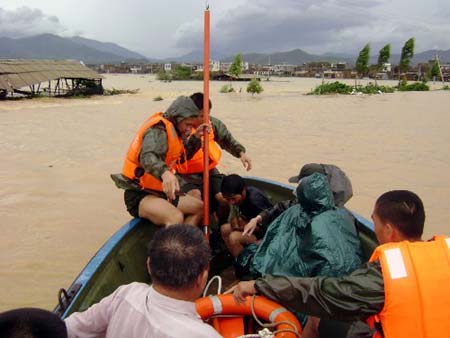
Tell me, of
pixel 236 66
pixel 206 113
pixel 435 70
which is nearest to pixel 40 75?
pixel 236 66

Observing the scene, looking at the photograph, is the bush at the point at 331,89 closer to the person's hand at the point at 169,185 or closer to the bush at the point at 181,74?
the person's hand at the point at 169,185

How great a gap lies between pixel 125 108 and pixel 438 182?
14.5 meters

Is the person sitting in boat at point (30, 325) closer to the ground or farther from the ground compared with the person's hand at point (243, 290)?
farther from the ground

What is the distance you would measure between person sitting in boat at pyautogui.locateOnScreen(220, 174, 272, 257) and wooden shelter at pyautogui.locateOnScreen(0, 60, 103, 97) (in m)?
18.8

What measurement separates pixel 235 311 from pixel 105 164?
24.5 ft

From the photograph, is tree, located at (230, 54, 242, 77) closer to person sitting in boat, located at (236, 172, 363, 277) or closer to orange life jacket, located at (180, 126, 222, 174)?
orange life jacket, located at (180, 126, 222, 174)

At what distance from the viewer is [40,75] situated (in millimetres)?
22953

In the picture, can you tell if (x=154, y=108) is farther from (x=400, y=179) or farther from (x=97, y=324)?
(x=97, y=324)

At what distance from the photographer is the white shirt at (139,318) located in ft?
4.53

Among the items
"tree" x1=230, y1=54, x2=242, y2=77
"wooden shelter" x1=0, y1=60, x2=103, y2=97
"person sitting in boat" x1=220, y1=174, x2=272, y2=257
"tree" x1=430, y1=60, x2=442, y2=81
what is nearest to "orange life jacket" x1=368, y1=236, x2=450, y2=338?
"person sitting in boat" x1=220, y1=174, x2=272, y2=257

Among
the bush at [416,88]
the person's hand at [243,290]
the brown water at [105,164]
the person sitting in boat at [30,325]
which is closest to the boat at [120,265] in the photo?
the person's hand at [243,290]

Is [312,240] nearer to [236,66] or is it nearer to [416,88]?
[416,88]

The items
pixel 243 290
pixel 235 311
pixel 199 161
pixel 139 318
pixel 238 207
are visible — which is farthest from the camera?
pixel 199 161

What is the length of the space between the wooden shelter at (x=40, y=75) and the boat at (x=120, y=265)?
18.8 m
